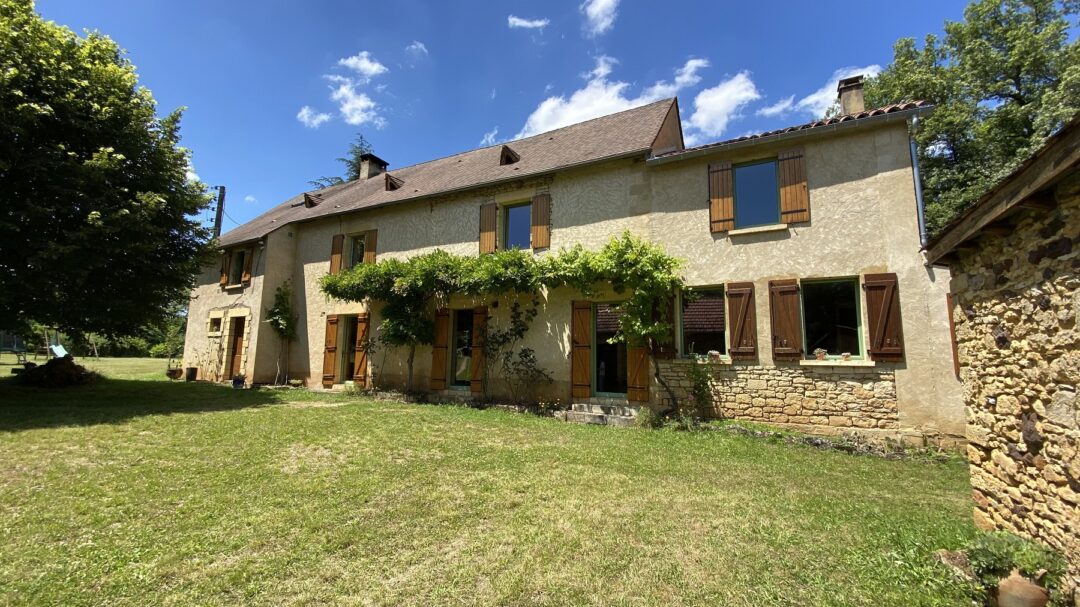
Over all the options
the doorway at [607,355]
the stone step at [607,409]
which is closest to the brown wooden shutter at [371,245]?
the doorway at [607,355]

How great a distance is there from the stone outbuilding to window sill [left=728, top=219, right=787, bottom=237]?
4.36 meters

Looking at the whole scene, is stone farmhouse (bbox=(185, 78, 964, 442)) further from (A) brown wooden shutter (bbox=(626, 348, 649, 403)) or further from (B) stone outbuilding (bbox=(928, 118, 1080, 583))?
(B) stone outbuilding (bbox=(928, 118, 1080, 583))

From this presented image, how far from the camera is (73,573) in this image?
283cm

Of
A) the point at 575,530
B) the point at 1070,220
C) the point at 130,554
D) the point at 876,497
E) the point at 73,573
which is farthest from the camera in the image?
the point at 876,497

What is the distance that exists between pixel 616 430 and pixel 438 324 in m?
5.54

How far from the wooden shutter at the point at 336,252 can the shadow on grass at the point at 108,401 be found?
3.81 metres

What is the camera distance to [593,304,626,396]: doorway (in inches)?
369

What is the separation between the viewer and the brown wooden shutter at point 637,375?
29.1 feet

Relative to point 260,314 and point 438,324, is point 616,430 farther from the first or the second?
point 260,314

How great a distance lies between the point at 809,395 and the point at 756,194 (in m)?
3.75

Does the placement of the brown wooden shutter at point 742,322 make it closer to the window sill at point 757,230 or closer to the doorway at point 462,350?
the window sill at point 757,230

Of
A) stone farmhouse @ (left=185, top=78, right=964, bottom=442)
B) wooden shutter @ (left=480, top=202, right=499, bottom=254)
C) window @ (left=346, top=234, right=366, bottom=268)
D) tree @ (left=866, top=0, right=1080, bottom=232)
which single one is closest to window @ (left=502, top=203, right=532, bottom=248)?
stone farmhouse @ (left=185, top=78, right=964, bottom=442)

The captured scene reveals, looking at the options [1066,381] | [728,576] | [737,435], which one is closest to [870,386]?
[737,435]

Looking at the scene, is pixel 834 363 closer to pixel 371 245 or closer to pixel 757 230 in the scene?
pixel 757 230
